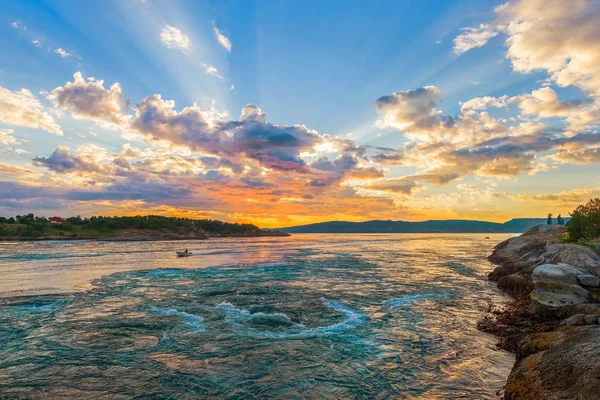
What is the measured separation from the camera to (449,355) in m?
15.2

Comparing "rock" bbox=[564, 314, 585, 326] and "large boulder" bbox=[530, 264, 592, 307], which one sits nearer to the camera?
"rock" bbox=[564, 314, 585, 326]

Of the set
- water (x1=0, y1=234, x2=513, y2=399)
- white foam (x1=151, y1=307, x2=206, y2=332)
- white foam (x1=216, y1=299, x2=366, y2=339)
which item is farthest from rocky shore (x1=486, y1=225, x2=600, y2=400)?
white foam (x1=151, y1=307, x2=206, y2=332)

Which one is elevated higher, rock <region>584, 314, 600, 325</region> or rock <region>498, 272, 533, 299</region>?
rock <region>584, 314, 600, 325</region>

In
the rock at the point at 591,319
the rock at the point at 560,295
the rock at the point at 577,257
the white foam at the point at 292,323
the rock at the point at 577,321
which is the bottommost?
the white foam at the point at 292,323

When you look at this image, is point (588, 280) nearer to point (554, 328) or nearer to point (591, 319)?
point (554, 328)

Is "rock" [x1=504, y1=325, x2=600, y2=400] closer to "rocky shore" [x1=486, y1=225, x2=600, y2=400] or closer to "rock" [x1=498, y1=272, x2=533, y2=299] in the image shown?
"rocky shore" [x1=486, y1=225, x2=600, y2=400]

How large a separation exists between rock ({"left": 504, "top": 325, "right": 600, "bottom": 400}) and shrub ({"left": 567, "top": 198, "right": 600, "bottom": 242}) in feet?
178

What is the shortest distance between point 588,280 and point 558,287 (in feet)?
8.95

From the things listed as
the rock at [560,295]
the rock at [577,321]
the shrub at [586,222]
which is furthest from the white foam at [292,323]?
the shrub at [586,222]

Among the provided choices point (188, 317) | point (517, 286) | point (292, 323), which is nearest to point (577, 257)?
point (517, 286)

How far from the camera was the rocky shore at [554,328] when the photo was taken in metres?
9.16

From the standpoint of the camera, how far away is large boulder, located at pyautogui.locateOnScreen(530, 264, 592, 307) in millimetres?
20922

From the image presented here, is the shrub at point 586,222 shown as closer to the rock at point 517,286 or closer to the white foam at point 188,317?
the rock at point 517,286

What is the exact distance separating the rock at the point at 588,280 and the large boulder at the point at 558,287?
0.29 meters
